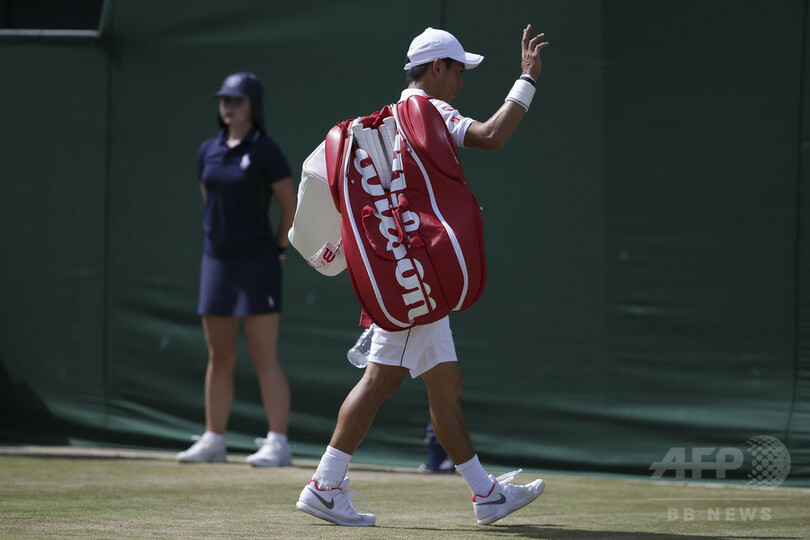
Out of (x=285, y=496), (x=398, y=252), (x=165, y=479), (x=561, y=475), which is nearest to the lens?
(x=398, y=252)

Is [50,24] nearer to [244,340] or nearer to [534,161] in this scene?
[244,340]


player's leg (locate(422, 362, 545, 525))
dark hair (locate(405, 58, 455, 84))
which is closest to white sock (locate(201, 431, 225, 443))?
player's leg (locate(422, 362, 545, 525))

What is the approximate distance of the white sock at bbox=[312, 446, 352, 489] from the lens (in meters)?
4.08

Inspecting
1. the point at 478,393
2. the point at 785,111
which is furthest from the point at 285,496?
the point at 785,111

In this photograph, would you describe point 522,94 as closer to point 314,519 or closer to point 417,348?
point 417,348

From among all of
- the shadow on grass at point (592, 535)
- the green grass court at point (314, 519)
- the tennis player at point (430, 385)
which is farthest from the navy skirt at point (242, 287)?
the shadow on grass at point (592, 535)

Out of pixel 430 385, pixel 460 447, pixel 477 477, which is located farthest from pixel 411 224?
pixel 477 477

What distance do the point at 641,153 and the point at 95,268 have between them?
3062mm

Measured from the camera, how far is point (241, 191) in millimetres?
6059

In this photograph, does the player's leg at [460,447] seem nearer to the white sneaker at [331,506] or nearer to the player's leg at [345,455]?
the player's leg at [345,455]

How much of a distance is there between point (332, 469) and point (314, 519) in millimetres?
323

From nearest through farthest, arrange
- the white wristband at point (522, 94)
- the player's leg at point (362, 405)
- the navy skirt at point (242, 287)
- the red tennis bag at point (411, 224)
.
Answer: the red tennis bag at point (411, 224)
the white wristband at point (522, 94)
the player's leg at point (362, 405)
the navy skirt at point (242, 287)

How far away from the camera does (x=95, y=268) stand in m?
6.84

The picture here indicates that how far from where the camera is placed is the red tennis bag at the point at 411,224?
387 cm
